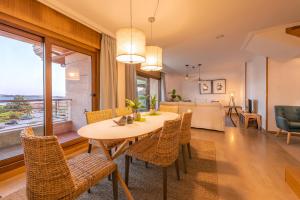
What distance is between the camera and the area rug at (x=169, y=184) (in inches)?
65.2

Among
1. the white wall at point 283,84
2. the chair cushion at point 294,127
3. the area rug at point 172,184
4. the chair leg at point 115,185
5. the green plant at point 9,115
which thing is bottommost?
the area rug at point 172,184

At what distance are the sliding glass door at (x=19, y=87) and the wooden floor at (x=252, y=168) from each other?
3139mm

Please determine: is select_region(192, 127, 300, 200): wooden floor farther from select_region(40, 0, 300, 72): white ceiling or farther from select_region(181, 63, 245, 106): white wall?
select_region(181, 63, 245, 106): white wall

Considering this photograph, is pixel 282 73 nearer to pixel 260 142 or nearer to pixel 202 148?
pixel 260 142

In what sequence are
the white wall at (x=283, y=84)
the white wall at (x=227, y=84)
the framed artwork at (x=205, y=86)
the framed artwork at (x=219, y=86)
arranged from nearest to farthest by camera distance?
the white wall at (x=283, y=84) < the white wall at (x=227, y=84) < the framed artwork at (x=219, y=86) < the framed artwork at (x=205, y=86)

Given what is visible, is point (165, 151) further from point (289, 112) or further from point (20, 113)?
point (289, 112)

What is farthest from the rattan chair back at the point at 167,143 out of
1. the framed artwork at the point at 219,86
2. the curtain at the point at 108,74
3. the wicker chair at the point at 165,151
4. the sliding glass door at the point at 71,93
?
the framed artwork at the point at 219,86

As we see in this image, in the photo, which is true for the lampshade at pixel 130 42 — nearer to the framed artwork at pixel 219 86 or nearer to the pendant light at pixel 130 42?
the pendant light at pixel 130 42

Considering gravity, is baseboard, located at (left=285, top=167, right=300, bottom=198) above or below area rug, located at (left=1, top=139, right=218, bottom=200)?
above

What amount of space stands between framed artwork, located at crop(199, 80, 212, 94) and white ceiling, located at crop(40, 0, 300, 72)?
501cm

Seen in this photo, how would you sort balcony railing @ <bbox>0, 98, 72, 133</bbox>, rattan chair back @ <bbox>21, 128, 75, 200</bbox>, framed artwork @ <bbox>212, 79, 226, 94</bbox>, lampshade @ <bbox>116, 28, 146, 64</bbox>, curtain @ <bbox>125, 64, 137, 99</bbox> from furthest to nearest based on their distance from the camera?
framed artwork @ <bbox>212, 79, 226, 94</bbox> → curtain @ <bbox>125, 64, 137, 99</bbox> → balcony railing @ <bbox>0, 98, 72, 133</bbox> → lampshade @ <bbox>116, 28, 146, 64</bbox> → rattan chair back @ <bbox>21, 128, 75, 200</bbox>

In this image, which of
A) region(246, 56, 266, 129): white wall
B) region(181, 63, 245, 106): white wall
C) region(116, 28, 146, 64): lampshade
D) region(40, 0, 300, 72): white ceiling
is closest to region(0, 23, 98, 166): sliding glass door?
region(40, 0, 300, 72): white ceiling

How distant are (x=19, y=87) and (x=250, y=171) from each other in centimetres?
399

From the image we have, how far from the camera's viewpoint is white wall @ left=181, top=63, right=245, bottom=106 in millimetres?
7929
